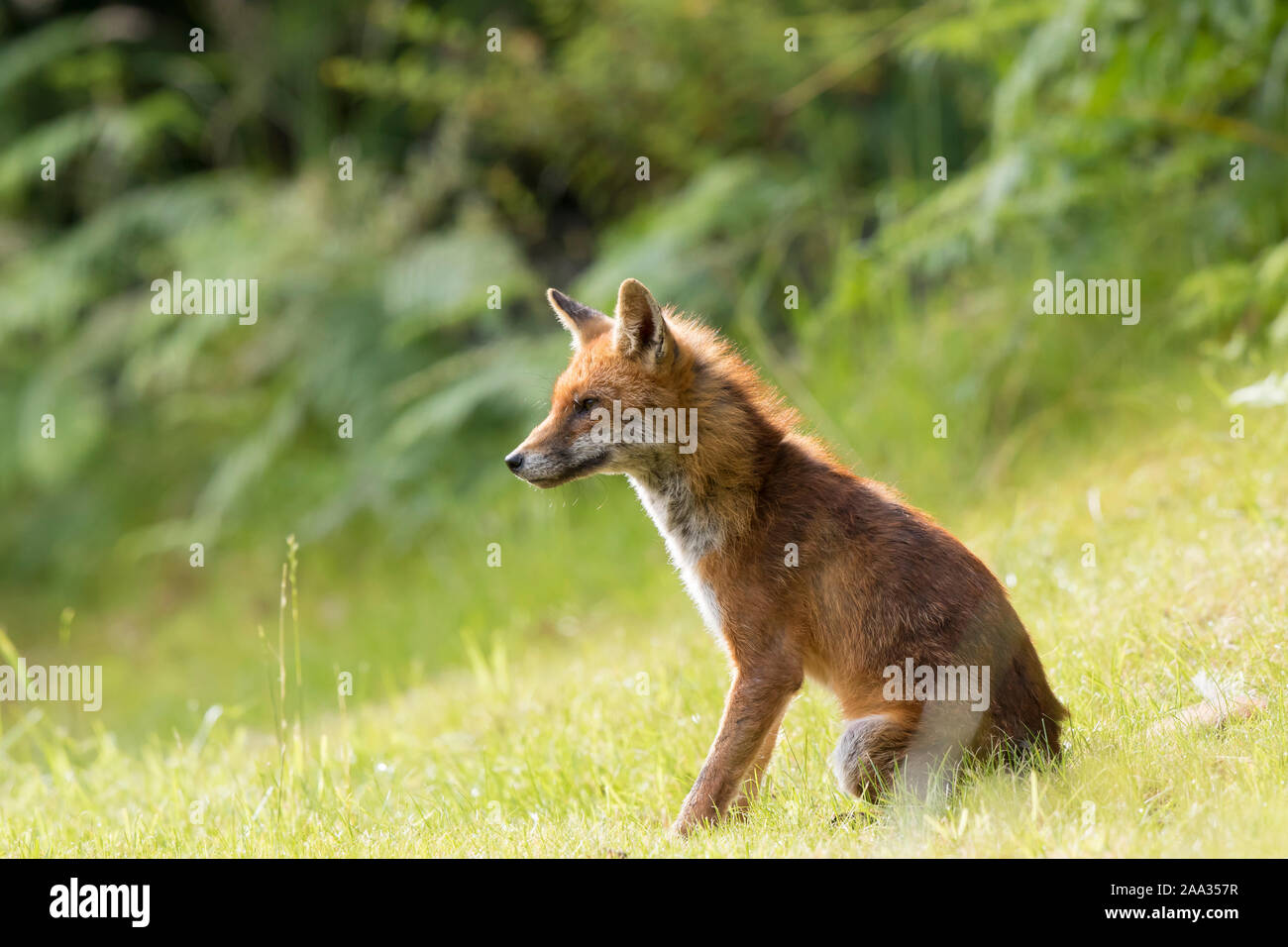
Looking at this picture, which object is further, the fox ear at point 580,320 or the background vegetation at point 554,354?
the background vegetation at point 554,354

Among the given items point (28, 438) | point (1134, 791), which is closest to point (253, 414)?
point (28, 438)

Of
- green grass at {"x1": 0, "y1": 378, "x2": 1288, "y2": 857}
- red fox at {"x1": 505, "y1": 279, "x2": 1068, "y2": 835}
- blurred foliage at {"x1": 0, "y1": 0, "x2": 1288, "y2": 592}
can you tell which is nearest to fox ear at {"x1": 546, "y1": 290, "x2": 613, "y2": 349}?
red fox at {"x1": 505, "y1": 279, "x2": 1068, "y2": 835}

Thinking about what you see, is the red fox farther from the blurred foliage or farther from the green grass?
the blurred foliage

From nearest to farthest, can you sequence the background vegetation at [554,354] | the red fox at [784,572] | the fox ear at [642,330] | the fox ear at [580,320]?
the red fox at [784,572] < the fox ear at [642,330] < the fox ear at [580,320] < the background vegetation at [554,354]

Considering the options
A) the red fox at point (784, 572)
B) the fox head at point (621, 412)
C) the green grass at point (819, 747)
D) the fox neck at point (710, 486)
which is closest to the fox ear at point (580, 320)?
the red fox at point (784, 572)

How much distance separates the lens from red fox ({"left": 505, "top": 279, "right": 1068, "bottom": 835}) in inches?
169

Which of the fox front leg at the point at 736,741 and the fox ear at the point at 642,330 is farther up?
the fox ear at the point at 642,330

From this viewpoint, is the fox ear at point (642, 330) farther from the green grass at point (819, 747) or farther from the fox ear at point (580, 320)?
the green grass at point (819, 747)

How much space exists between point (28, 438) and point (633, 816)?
10362mm

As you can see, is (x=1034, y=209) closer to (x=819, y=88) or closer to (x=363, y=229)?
(x=819, y=88)

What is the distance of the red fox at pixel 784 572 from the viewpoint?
4.30 metres

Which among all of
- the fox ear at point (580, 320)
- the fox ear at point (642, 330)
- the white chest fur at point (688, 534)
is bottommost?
the white chest fur at point (688, 534)

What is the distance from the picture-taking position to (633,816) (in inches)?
189
